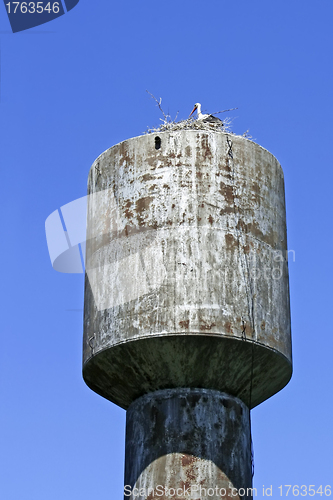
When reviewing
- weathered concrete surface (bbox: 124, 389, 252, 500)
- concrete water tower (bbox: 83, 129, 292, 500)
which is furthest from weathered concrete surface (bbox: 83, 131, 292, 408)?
weathered concrete surface (bbox: 124, 389, 252, 500)

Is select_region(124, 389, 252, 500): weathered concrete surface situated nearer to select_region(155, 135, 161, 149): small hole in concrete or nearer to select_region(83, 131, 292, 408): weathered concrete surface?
select_region(83, 131, 292, 408): weathered concrete surface

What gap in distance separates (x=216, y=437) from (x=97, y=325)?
2.05 meters

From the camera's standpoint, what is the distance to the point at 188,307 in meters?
11.8

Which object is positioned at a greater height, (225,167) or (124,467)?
(225,167)

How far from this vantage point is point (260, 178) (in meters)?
13.0

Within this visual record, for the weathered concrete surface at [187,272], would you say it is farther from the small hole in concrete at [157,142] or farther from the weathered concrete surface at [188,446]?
the weathered concrete surface at [188,446]

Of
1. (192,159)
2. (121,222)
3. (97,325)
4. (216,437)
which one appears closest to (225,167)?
(192,159)

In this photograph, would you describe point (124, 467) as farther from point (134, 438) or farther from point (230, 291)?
point (230, 291)

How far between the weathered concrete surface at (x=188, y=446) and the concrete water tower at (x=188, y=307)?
0.01 metres

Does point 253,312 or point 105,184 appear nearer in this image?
point 253,312

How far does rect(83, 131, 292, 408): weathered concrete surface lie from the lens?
1191 cm

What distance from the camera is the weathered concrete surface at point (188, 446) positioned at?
11.8m

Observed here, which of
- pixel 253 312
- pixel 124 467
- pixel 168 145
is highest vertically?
pixel 168 145

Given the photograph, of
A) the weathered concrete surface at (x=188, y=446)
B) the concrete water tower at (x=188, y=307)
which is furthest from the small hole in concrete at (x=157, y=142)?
the weathered concrete surface at (x=188, y=446)
